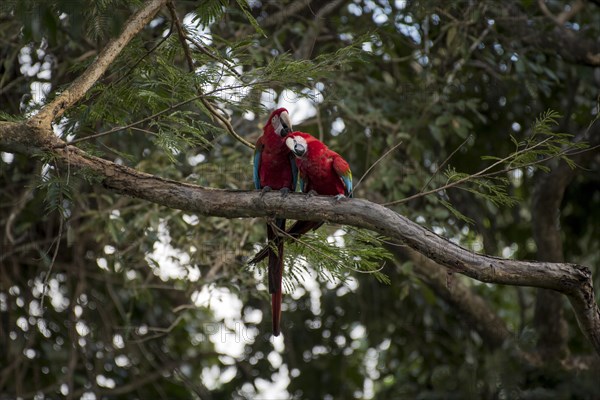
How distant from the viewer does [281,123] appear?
11.0ft

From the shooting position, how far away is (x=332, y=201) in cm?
254

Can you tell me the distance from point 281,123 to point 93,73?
3.50 ft

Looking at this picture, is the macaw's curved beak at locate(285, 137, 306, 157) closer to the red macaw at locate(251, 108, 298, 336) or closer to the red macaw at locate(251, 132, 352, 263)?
the red macaw at locate(251, 132, 352, 263)

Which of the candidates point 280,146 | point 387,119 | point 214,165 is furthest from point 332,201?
point 387,119

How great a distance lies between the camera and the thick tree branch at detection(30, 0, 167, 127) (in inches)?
96.7

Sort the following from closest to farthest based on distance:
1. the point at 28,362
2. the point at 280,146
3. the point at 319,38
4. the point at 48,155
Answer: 1. the point at 48,155
2. the point at 280,146
3. the point at 319,38
4. the point at 28,362

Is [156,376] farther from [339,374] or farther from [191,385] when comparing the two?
[339,374]

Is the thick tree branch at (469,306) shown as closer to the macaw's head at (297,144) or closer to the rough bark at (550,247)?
the rough bark at (550,247)

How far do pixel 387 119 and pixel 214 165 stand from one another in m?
1.26

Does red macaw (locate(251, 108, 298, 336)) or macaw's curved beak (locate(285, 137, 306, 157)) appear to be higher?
macaw's curved beak (locate(285, 137, 306, 157))

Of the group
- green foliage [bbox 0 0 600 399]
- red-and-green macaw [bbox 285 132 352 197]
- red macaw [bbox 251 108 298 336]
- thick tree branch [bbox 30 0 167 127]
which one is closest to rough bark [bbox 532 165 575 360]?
green foliage [bbox 0 0 600 399]

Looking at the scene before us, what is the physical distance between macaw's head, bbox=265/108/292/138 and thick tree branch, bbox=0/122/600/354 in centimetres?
71

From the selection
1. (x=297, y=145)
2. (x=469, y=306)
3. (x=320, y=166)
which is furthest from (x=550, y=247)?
(x=297, y=145)

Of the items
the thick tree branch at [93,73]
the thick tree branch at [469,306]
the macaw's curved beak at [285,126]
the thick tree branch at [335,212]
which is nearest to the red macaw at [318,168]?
the macaw's curved beak at [285,126]
